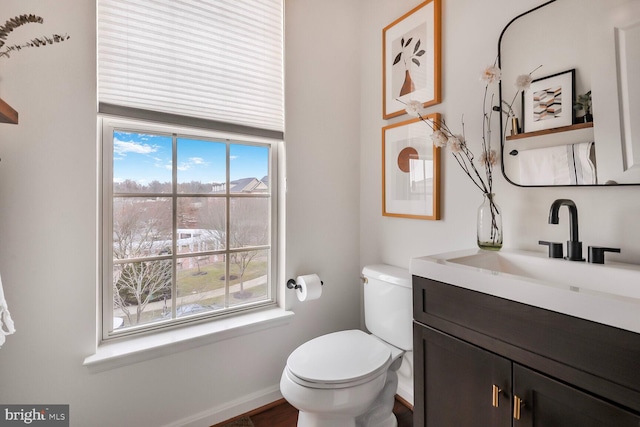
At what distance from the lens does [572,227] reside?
1.01 m

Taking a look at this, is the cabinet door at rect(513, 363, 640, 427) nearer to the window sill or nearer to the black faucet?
the black faucet

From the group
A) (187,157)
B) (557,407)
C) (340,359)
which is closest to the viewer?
(557,407)

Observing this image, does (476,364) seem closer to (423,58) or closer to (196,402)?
(196,402)

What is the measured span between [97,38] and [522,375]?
1930mm

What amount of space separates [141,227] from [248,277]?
61 centimetres

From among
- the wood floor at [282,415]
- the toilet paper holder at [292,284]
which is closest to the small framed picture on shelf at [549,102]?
the toilet paper holder at [292,284]

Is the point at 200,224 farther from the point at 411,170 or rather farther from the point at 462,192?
the point at 462,192

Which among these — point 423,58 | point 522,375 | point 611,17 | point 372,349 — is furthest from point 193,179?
point 611,17

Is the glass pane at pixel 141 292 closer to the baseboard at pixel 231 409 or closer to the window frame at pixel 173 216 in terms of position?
the window frame at pixel 173 216

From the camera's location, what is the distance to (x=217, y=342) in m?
1.54

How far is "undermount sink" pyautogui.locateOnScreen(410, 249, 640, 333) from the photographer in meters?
0.66

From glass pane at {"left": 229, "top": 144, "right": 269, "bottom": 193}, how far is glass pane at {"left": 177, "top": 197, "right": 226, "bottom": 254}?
0.45 ft

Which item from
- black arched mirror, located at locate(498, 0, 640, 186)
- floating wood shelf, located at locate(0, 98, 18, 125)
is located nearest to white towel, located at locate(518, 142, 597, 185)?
black arched mirror, located at locate(498, 0, 640, 186)

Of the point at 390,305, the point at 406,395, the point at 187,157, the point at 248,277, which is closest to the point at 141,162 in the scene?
the point at 187,157
